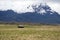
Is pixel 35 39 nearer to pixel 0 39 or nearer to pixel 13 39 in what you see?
pixel 13 39

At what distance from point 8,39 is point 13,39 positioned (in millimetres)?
804

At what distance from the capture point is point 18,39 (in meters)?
32.2

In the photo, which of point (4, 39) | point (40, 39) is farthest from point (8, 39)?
point (40, 39)

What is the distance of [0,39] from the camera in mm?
31797

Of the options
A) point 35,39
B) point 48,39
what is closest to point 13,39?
point 35,39

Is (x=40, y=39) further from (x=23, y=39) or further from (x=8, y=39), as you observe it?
(x=8, y=39)

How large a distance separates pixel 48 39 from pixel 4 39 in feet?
24.0

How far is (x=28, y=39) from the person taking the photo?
32375 millimetres

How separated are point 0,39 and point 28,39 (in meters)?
4.54

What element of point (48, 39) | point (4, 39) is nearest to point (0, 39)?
point (4, 39)

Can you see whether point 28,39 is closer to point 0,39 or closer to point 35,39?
point 35,39

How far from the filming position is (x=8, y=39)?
3184 centimetres

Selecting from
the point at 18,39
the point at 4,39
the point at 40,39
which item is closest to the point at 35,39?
the point at 40,39

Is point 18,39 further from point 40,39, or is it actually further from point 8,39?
point 40,39
